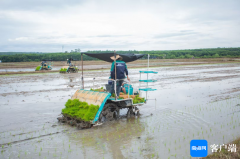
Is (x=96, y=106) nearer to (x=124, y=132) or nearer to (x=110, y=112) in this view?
(x=110, y=112)

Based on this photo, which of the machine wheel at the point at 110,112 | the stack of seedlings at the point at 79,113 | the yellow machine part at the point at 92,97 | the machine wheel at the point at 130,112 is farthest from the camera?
the machine wheel at the point at 130,112

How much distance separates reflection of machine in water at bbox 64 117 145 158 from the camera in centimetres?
700

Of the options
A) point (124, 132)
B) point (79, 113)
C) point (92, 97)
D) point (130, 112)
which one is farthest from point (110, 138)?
point (130, 112)

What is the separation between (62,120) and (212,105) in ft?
27.0

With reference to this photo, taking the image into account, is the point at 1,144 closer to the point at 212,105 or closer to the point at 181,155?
the point at 181,155

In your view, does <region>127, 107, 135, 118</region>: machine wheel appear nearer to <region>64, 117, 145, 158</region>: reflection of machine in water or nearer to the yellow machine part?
<region>64, 117, 145, 158</region>: reflection of machine in water

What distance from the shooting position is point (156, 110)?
11.8 meters

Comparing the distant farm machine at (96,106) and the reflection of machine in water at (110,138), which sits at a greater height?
the distant farm machine at (96,106)

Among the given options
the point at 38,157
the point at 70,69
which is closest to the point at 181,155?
the point at 38,157

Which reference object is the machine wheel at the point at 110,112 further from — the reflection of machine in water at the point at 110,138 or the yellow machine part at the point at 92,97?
the yellow machine part at the point at 92,97

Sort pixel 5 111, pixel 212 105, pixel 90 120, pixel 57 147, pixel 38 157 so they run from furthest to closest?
pixel 212 105 → pixel 5 111 → pixel 90 120 → pixel 57 147 → pixel 38 157

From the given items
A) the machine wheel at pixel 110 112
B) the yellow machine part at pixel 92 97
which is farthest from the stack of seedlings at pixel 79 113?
the machine wheel at pixel 110 112

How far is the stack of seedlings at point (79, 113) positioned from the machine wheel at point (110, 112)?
632mm

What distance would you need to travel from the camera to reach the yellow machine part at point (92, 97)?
29.3 ft
